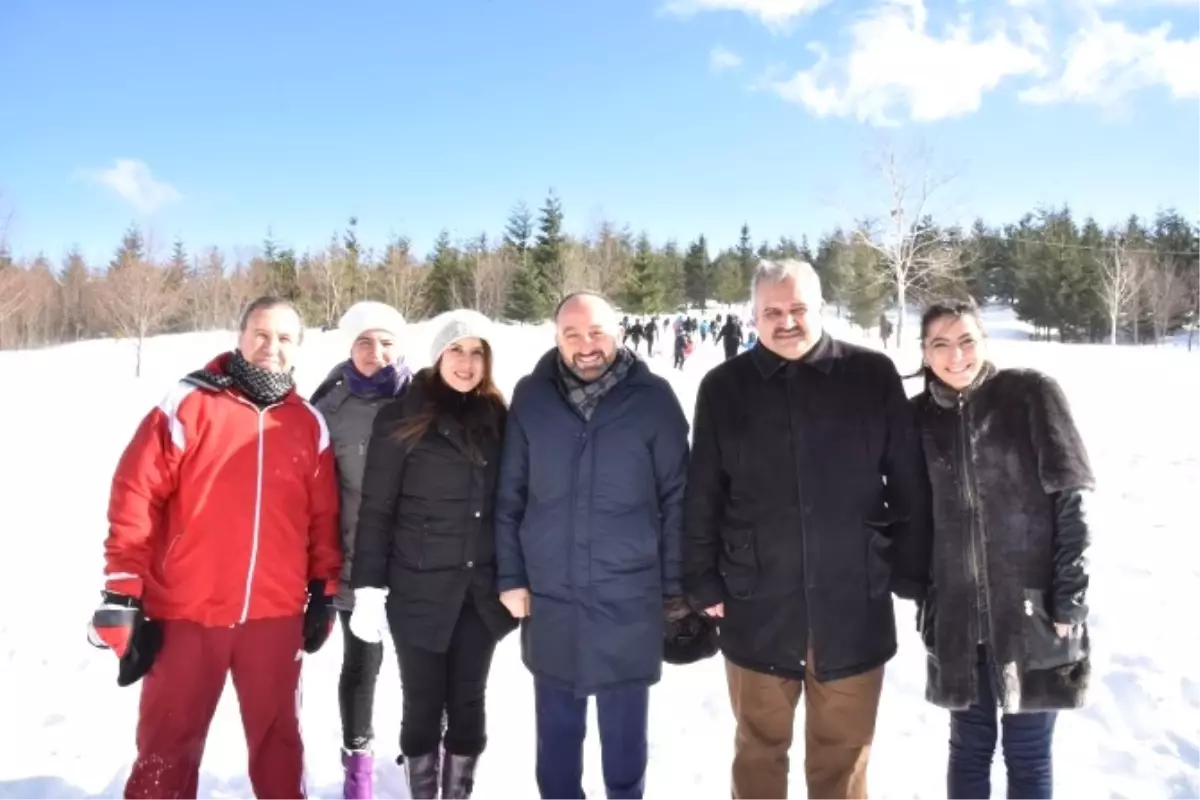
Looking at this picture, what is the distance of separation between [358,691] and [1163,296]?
56099 millimetres

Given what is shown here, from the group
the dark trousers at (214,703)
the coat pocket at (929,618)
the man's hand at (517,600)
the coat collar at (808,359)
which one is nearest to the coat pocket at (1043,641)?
the coat pocket at (929,618)

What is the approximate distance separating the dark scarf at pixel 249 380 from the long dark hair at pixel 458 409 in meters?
0.51

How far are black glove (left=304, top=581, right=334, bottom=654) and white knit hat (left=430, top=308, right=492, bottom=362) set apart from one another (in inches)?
42.6

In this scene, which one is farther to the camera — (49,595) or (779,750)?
(49,595)

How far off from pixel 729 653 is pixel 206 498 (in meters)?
2.05

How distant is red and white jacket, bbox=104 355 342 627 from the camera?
2.56m

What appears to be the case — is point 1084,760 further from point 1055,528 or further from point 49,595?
point 49,595

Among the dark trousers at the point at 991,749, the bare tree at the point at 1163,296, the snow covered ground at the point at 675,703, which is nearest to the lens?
the dark trousers at the point at 991,749

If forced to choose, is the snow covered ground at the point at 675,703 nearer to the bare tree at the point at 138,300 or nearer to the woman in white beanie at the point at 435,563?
the woman in white beanie at the point at 435,563

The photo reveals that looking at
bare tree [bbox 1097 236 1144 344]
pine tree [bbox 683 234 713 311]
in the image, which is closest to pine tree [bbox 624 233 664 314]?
pine tree [bbox 683 234 713 311]

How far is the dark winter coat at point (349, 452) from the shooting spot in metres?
3.20

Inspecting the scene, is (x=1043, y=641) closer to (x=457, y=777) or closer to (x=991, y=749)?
(x=991, y=749)

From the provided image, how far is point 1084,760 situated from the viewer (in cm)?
327

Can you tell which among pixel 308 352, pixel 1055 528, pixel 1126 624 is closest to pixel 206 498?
pixel 1055 528
